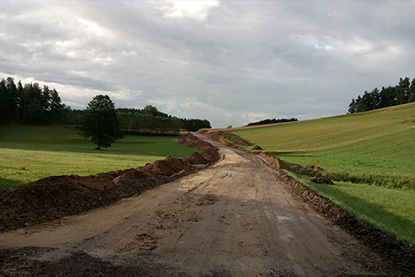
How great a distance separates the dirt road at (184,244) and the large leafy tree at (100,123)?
5023cm

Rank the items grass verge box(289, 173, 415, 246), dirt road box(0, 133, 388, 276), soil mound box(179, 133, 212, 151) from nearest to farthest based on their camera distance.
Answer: dirt road box(0, 133, 388, 276), grass verge box(289, 173, 415, 246), soil mound box(179, 133, 212, 151)

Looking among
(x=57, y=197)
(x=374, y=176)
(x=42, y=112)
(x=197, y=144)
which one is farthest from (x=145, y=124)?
(x=57, y=197)

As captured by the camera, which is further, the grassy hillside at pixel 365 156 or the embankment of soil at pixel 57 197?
the grassy hillside at pixel 365 156

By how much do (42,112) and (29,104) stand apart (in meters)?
5.18

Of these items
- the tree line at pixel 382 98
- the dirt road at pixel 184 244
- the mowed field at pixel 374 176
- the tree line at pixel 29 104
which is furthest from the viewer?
the tree line at pixel 382 98

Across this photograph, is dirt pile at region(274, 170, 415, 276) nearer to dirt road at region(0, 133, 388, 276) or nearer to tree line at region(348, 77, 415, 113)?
dirt road at region(0, 133, 388, 276)

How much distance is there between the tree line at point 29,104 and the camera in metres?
92.1

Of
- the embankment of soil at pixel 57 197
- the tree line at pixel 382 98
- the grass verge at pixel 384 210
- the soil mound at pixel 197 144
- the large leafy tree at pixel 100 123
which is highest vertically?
the tree line at pixel 382 98

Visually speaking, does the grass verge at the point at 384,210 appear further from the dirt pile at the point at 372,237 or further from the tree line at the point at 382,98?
the tree line at the point at 382,98

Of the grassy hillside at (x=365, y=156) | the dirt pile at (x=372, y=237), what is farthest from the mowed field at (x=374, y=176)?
the dirt pile at (x=372, y=237)

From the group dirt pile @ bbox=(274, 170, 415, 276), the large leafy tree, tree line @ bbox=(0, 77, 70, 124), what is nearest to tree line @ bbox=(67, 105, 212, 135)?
tree line @ bbox=(0, 77, 70, 124)

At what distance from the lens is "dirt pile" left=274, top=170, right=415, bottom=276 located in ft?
21.6

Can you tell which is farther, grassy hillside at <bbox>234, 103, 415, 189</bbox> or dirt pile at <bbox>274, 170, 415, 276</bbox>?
grassy hillside at <bbox>234, 103, 415, 189</bbox>

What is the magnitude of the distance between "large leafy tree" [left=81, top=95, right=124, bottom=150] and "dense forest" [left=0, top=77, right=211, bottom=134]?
31283 millimetres
